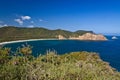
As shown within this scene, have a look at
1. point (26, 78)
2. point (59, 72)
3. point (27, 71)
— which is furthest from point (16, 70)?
point (59, 72)

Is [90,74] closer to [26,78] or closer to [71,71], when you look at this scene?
[71,71]

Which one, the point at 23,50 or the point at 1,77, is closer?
the point at 1,77

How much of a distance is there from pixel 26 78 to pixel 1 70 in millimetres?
1136

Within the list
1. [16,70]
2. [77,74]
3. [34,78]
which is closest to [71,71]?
[77,74]

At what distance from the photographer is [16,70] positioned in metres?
6.84

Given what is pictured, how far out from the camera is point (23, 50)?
1992cm

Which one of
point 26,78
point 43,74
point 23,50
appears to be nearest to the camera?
point 26,78

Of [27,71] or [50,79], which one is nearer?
[50,79]

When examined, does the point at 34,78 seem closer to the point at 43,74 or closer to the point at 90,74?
the point at 43,74

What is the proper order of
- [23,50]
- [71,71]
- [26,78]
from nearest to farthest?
[26,78], [71,71], [23,50]

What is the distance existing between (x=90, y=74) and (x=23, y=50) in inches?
529

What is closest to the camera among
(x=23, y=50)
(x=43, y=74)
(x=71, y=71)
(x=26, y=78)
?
(x=26, y=78)

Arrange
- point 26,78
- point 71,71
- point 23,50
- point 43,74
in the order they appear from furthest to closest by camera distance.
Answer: point 23,50 → point 71,71 → point 43,74 → point 26,78

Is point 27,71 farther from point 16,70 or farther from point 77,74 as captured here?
point 77,74
